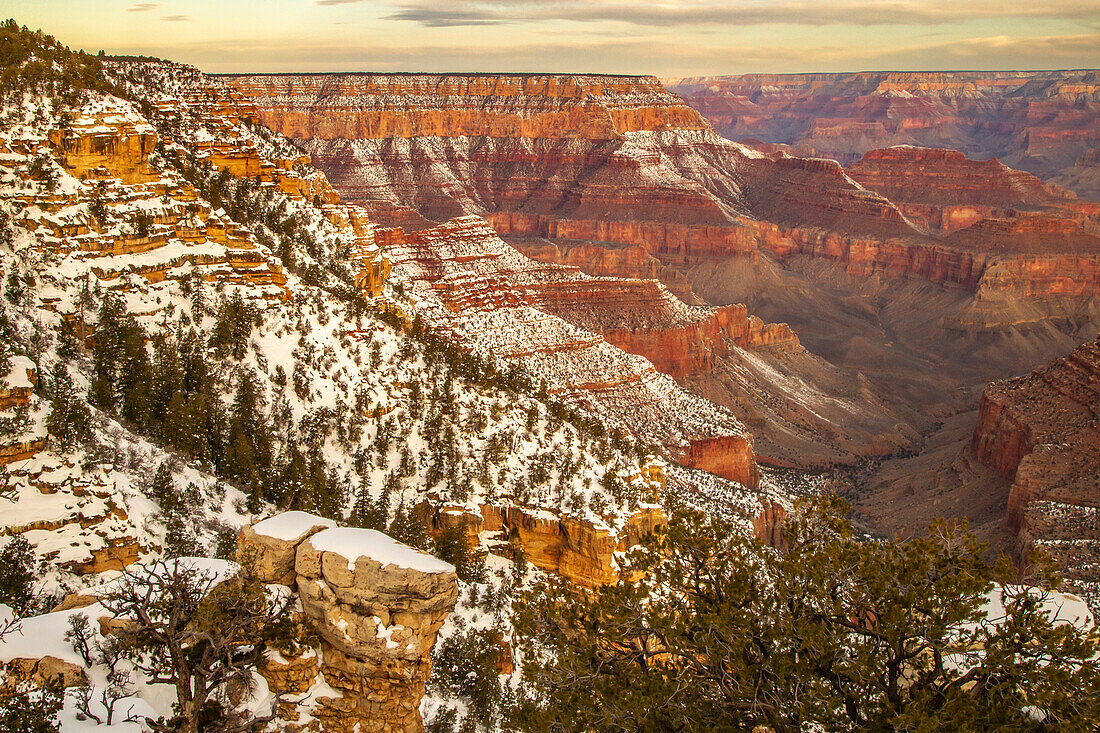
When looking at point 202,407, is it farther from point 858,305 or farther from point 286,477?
point 858,305

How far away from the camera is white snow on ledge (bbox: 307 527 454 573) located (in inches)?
767

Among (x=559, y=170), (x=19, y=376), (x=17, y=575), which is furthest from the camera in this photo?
(x=559, y=170)

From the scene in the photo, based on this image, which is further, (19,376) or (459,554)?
(459,554)

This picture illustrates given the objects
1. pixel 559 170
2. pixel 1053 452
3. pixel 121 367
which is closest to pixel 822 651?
pixel 121 367

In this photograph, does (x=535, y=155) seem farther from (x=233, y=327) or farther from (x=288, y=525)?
(x=288, y=525)

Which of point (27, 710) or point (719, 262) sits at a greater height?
point (27, 710)

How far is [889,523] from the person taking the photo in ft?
237

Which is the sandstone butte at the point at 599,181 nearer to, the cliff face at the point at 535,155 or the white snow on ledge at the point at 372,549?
the cliff face at the point at 535,155

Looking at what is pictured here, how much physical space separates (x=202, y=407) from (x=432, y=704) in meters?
13.9

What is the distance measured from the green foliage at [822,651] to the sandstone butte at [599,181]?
13393 cm

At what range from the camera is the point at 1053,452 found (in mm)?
65000

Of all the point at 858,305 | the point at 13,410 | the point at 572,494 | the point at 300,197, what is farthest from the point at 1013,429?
the point at 858,305

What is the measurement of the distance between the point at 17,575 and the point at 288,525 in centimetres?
665

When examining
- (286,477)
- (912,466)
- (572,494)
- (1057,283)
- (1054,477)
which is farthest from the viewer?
(1057,283)
